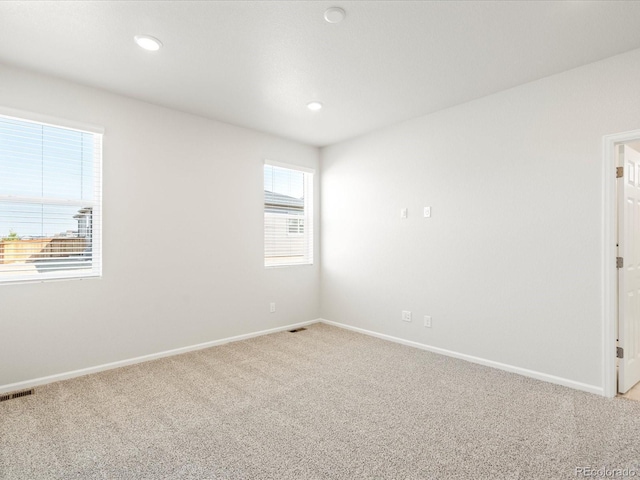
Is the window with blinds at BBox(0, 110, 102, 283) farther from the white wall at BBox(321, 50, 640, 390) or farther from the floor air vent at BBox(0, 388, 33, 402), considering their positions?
the white wall at BBox(321, 50, 640, 390)

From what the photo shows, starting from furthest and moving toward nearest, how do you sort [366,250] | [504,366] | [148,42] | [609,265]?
[366,250] → [504,366] → [609,265] → [148,42]

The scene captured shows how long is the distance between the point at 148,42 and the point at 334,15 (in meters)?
1.35

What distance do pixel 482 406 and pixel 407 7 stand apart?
9.13 ft

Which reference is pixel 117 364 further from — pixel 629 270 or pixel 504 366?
pixel 629 270

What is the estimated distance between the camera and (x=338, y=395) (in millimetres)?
2734

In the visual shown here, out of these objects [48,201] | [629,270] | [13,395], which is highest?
[48,201]

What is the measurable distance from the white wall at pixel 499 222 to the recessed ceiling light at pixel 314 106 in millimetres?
1048

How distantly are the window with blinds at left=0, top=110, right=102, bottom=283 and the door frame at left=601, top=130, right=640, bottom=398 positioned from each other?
4.37 m

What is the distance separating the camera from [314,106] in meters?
3.61

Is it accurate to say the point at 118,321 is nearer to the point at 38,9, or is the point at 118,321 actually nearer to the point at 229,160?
the point at 229,160

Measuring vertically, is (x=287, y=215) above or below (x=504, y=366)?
above

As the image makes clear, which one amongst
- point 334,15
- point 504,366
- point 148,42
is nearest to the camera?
point 334,15

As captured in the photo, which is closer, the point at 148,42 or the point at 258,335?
the point at 148,42

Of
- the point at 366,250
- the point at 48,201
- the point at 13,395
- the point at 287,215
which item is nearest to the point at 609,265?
the point at 366,250
